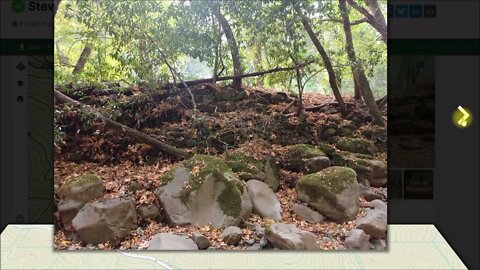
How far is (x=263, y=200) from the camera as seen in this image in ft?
8.50

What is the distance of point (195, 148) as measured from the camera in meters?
2.61

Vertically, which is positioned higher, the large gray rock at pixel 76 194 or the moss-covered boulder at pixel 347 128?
the moss-covered boulder at pixel 347 128

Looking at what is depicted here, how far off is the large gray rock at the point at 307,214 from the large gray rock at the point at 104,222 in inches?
37.7

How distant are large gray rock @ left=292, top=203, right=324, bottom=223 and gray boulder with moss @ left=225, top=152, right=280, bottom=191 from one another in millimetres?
173

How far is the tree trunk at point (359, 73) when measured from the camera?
2553 millimetres

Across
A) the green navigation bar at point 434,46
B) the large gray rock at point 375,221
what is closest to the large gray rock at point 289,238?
the large gray rock at point 375,221

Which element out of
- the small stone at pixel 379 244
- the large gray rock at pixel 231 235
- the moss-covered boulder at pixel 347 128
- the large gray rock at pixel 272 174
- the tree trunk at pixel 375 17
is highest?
the tree trunk at pixel 375 17

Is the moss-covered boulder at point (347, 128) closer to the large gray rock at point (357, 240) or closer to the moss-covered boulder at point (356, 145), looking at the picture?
the moss-covered boulder at point (356, 145)

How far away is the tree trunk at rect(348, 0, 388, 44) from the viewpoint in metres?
2.50

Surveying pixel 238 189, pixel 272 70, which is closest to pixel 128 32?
pixel 272 70

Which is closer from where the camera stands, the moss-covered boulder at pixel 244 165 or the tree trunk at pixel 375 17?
the tree trunk at pixel 375 17

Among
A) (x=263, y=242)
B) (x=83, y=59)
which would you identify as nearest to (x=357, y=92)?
(x=263, y=242)

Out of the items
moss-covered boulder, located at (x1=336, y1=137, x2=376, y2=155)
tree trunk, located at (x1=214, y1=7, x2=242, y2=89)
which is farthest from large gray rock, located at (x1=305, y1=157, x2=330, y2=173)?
tree trunk, located at (x1=214, y1=7, x2=242, y2=89)

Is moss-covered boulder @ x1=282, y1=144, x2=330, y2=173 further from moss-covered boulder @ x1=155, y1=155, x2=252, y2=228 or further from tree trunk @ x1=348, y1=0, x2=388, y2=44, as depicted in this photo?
tree trunk @ x1=348, y1=0, x2=388, y2=44
